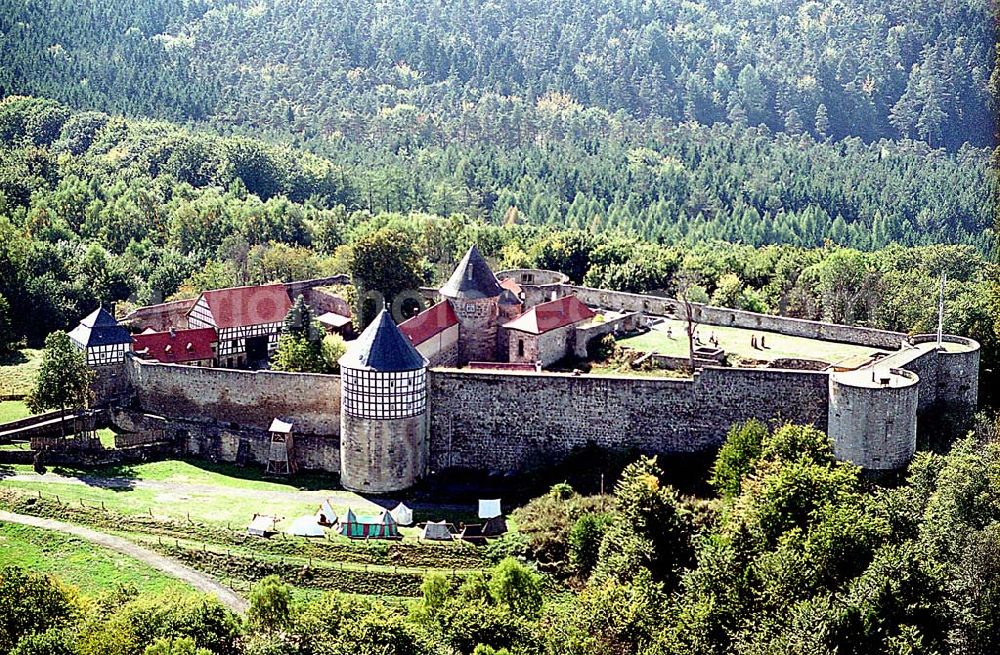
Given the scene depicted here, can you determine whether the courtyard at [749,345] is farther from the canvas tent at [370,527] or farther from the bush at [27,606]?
the bush at [27,606]

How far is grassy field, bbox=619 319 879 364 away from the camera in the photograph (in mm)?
43438

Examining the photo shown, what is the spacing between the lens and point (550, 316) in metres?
44.8

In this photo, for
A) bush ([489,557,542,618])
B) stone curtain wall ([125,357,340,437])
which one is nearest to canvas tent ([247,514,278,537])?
stone curtain wall ([125,357,340,437])

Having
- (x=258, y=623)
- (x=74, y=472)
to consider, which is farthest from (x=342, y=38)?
(x=258, y=623)

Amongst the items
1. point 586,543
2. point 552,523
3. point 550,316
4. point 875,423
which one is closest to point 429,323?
point 550,316

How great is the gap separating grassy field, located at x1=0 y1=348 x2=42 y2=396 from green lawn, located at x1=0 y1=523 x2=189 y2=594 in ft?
39.6

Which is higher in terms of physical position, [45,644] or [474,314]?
[474,314]

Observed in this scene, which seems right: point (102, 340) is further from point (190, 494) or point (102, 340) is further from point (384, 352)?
point (384, 352)

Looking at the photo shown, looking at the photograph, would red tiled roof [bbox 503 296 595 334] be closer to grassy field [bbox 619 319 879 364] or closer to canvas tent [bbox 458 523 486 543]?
grassy field [bbox 619 319 879 364]

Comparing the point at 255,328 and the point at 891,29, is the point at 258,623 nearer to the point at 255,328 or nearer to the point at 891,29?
the point at 255,328

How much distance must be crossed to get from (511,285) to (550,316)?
8.60 meters

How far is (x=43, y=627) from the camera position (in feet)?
93.1

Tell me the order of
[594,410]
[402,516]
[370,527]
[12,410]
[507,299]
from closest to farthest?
[370,527] < [402,516] < [594,410] < [12,410] < [507,299]

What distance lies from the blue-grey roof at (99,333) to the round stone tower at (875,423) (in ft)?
76.1
